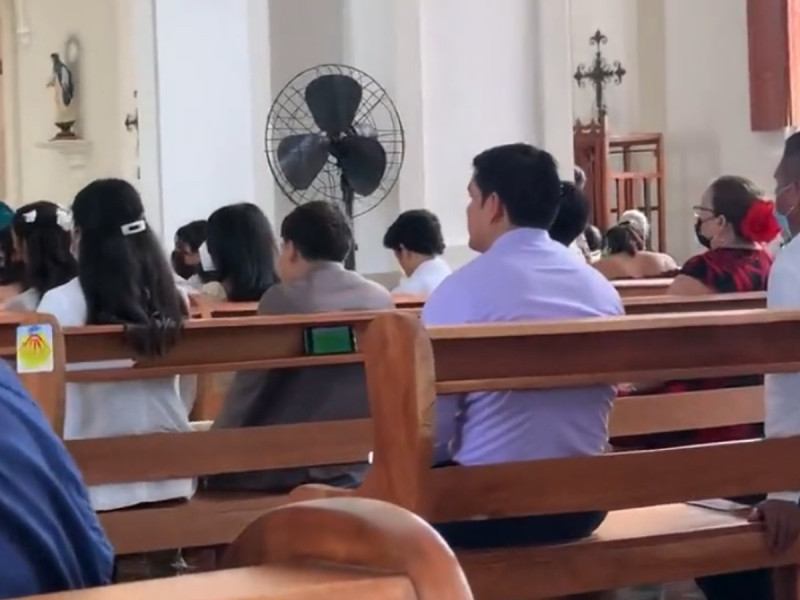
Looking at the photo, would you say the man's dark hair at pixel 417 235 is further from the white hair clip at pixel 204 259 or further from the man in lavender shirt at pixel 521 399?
the man in lavender shirt at pixel 521 399

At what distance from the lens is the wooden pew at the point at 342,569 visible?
0.76m

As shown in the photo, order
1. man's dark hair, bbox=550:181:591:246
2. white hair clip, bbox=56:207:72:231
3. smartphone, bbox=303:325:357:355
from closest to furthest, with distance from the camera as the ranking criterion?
smartphone, bbox=303:325:357:355 → man's dark hair, bbox=550:181:591:246 → white hair clip, bbox=56:207:72:231

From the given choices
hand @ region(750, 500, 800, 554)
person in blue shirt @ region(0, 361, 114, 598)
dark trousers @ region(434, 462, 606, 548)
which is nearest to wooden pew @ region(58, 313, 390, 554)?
dark trousers @ region(434, 462, 606, 548)

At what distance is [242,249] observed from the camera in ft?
15.2

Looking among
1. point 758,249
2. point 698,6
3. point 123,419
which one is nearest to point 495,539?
point 123,419

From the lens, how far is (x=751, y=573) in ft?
10.8

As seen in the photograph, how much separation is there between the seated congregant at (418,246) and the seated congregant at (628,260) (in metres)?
1.43

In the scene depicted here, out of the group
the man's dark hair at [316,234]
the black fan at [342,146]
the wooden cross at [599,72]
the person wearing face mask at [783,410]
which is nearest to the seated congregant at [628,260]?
the black fan at [342,146]

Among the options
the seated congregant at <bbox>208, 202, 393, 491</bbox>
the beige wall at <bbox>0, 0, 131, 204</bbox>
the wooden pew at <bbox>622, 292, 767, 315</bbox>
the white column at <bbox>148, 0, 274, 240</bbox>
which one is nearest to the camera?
the seated congregant at <bbox>208, 202, 393, 491</bbox>

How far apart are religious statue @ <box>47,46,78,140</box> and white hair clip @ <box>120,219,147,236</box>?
32.0 ft

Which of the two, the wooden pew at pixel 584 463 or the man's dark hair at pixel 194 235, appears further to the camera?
the man's dark hair at pixel 194 235

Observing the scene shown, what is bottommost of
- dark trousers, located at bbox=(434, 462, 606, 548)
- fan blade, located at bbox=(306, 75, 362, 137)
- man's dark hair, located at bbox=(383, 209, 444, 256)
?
dark trousers, located at bbox=(434, 462, 606, 548)

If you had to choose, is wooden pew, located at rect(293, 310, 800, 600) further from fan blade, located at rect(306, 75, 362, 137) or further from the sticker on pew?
fan blade, located at rect(306, 75, 362, 137)

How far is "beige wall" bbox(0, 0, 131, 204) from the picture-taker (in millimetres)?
12992
